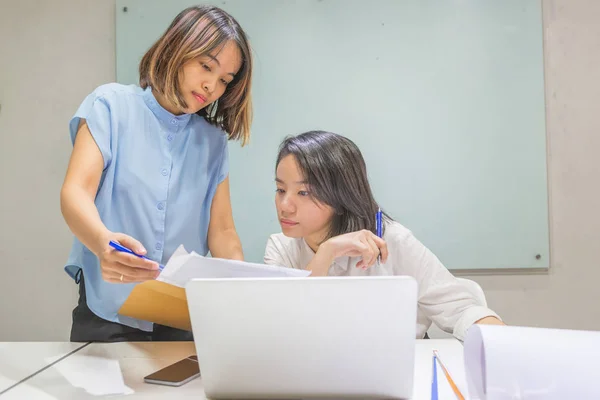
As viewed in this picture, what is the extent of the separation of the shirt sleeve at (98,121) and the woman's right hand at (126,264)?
0.34 meters

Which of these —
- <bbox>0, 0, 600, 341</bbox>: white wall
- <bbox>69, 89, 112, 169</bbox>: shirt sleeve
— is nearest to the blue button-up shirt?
<bbox>69, 89, 112, 169</bbox>: shirt sleeve

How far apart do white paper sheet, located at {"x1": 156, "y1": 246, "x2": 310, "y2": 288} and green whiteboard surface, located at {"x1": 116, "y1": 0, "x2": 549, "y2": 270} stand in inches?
61.2

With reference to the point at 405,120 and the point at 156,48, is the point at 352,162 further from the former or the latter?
the point at 405,120

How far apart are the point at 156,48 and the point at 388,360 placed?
906mm

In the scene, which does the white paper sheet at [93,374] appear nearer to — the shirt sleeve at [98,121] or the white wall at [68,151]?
the shirt sleeve at [98,121]

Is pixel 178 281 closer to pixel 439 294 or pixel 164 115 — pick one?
pixel 164 115

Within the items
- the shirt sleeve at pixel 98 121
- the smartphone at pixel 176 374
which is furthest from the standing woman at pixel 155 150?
the smartphone at pixel 176 374

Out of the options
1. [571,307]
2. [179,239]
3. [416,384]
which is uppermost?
[179,239]

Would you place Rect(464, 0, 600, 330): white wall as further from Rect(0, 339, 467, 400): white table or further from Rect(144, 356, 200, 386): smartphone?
Rect(144, 356, 200, 386): smartphone

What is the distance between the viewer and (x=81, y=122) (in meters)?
1.22

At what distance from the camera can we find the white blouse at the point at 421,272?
1360mm

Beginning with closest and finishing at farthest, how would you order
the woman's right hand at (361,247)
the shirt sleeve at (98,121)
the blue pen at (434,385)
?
the blue pen at (434,385), the shirt sleeve at (98,121), the woman's right hand at (361,247)

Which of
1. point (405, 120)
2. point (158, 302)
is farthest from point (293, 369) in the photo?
point (405, 120)

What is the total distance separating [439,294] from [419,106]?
43.8 inches
